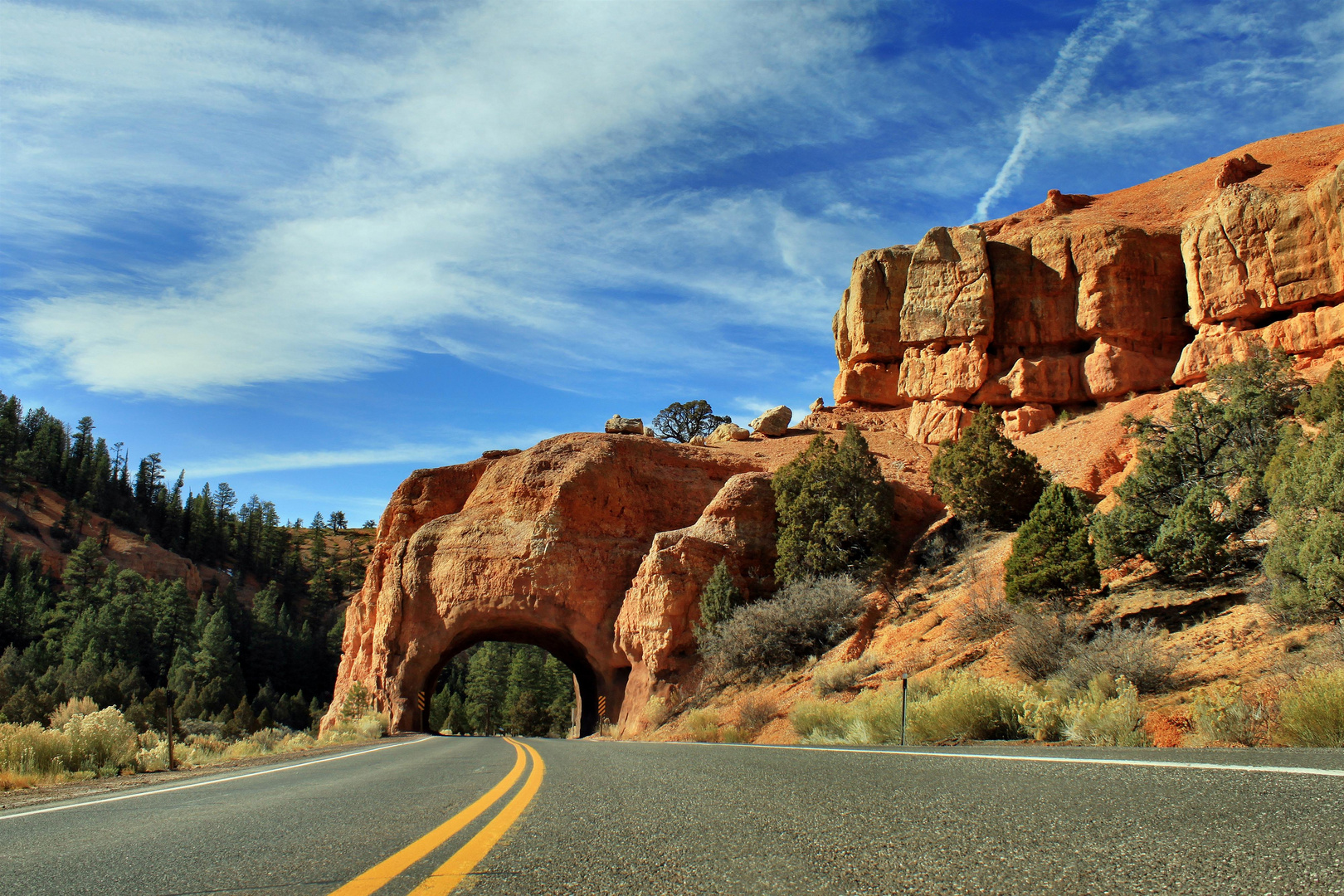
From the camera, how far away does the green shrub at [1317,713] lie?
7211mm

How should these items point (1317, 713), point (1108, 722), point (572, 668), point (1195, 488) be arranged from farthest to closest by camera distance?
point (572, 668), point (1195, 488), point (1108, 722), point (1317, 713)

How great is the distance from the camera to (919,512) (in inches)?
1232

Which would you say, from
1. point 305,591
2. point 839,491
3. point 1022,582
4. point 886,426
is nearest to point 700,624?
point 839,491

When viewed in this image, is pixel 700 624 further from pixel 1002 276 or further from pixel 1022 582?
pixel 1002 276

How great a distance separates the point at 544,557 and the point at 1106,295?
29.4 meters

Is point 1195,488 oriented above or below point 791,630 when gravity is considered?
above

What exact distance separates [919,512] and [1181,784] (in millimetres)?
28166

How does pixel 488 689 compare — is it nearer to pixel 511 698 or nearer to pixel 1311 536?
pixel 511 698

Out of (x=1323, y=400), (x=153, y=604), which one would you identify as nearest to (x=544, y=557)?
(x=1323, y=400)

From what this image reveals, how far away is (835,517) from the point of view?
27500 mm

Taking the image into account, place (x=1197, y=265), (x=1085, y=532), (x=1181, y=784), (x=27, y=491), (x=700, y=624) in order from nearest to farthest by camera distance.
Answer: (x=1181, y=784) < (x=1085, y=532) < (x=700, y=624) < (x=1197, y=265) < (x=27, y=491)

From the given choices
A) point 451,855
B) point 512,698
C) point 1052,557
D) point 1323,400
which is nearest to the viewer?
point 451,855

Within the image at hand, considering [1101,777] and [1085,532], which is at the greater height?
[1085,532]

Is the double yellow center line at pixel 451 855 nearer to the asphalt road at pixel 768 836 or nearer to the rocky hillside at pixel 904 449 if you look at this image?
the asphalt road at pixel 768 836
